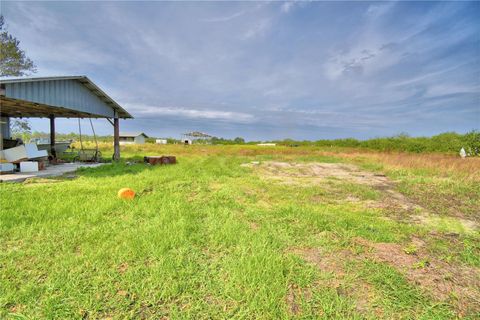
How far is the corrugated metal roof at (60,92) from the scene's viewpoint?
21.8 feet

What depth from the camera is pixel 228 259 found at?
8.75 ft

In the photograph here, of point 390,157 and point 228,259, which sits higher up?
point 390,157

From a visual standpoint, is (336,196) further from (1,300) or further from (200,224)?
(1,300)

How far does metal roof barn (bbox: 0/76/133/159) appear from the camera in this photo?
670cm

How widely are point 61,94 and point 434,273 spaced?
11254 millimetres

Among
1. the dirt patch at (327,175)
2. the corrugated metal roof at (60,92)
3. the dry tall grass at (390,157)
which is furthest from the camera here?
the dry tall grass at (390,157)

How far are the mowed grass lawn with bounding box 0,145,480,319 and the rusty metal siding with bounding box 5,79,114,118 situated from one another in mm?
3311

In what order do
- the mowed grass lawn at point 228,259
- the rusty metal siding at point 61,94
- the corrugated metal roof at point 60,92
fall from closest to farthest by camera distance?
the mowed grass lawn at point 228,259
the corrugated metal roof at point 60,92
the rusty metal siding at point 61,94

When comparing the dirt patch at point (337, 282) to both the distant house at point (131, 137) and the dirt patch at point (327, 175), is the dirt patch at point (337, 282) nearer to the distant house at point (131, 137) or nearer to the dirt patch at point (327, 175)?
the dirt patch at point (327, 175)

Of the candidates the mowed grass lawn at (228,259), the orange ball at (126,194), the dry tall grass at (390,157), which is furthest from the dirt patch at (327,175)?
the orange ball at (126,194)

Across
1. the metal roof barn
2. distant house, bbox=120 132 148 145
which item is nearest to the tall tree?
the metal roof barn

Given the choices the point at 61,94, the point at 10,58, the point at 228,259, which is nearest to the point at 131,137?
the point at 10,58

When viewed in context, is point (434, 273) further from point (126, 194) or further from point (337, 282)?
point (126, 194)

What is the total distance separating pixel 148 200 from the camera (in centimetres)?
496
